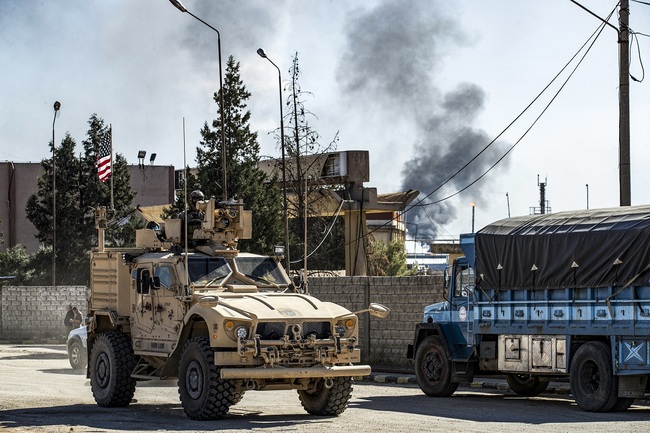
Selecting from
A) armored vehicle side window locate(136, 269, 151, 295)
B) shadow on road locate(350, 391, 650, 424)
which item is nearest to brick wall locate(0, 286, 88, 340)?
shadow on road locate(350, 391, 650, 424)

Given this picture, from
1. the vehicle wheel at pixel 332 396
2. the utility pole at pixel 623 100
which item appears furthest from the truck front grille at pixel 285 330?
the utility pole at pixel 623 100

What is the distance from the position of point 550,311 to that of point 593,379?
62.3 inches

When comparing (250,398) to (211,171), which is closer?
(250,398)

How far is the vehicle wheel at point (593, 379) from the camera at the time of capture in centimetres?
1950

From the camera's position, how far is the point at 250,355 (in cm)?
1700

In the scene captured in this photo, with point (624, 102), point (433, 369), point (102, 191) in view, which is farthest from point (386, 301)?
→ point (102, 191)

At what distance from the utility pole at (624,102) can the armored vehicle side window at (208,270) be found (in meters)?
8.65

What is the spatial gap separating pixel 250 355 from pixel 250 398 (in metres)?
5.05

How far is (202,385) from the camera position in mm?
17234

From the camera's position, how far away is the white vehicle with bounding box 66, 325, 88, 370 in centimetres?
3102

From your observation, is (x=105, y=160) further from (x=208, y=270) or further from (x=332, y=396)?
(x=332, y=396)

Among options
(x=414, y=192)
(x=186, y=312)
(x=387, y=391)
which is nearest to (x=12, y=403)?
(x=186, y=312)

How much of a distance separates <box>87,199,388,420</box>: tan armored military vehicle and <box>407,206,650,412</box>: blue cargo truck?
394 centimetres

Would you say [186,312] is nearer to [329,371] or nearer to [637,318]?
[329,371]
